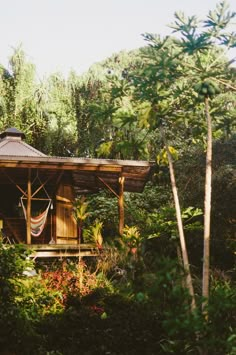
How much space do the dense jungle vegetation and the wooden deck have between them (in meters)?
0.29

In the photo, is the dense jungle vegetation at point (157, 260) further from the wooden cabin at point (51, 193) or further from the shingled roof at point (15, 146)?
the shingled roof at point (15, 146)

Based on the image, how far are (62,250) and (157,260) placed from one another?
8591 mm

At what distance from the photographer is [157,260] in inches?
198

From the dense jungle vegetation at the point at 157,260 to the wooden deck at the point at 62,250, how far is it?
288mm

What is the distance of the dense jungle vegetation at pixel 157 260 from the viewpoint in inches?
215

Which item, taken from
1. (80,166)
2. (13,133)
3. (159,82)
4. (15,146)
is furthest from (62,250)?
(13,133)

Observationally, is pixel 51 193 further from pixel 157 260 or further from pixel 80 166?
pixel 157 260

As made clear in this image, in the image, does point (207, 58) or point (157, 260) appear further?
point (207, 58)

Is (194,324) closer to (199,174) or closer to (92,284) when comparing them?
(92,284)

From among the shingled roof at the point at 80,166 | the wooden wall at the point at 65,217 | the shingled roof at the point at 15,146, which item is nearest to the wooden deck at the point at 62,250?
the wooden wall at the point at 65,217

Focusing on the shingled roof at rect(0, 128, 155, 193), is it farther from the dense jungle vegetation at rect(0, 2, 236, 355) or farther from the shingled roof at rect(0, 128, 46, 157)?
the dense jungle vegetation at rect(0, 2, 236, 355)

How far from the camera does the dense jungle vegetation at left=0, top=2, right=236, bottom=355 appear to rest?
17.9ft

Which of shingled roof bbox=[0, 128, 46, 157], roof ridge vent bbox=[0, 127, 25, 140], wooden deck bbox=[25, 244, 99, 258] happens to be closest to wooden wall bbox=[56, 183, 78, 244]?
shingled roof bbox=[0, 128, 46, 157]

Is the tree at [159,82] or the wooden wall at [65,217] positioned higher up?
the tree at [159,82]
